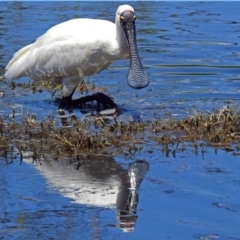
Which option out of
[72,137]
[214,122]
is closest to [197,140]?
[214,122]

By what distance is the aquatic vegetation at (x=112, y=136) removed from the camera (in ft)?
26.8

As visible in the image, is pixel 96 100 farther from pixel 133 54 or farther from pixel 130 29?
pixel 130 29

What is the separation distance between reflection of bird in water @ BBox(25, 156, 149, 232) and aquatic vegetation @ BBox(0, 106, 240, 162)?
0.26 metres

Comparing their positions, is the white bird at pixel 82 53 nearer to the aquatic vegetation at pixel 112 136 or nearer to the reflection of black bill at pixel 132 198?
the aquatic vegetation at pixel 112 136

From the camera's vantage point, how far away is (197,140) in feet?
28.2

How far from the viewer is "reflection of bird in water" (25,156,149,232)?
6.58m

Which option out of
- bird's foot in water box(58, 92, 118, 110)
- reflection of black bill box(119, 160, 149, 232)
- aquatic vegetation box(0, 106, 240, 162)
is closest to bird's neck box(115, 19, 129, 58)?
bird's foot in water box(58, 92, 118, 110)

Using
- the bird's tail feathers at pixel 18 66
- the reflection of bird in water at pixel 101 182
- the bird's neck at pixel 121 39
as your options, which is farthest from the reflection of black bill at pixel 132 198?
the bird's tail feathers at pixel 18 66

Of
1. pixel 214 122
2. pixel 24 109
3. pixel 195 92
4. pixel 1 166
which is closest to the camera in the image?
pixel 1 166

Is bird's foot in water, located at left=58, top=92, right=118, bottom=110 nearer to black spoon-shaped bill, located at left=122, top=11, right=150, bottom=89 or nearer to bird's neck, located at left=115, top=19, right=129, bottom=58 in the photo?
black spoon-shaped bill, located at left=122, top=11, right=150, bottom=89

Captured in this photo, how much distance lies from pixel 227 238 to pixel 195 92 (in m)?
5.63

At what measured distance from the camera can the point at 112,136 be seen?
869 cm

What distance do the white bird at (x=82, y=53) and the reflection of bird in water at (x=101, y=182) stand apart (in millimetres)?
2232

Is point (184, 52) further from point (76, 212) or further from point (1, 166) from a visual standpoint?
point (76, 212)
